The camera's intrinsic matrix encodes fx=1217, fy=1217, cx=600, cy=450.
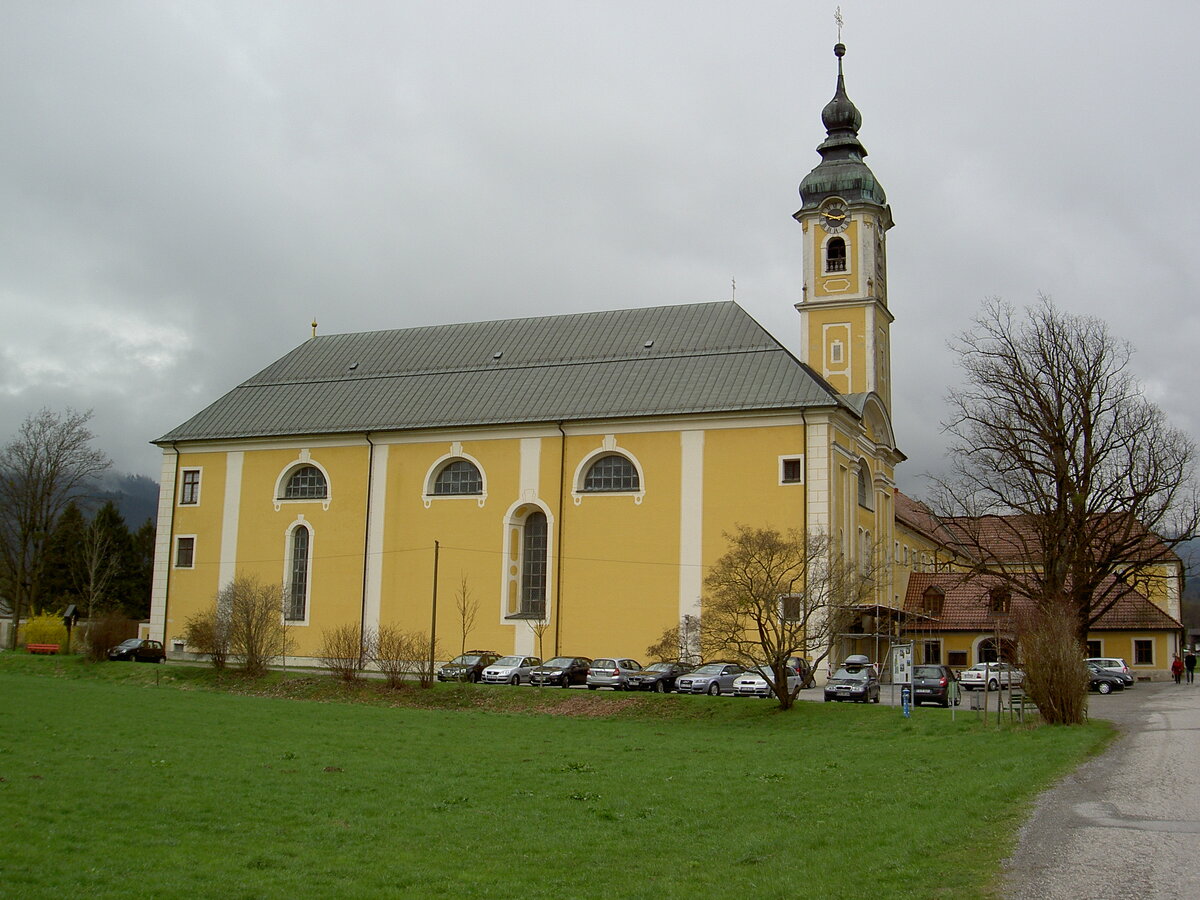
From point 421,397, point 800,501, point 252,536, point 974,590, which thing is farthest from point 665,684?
point 974,590

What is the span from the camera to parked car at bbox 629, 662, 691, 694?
34500 mm

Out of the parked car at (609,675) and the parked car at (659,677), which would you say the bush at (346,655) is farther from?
the parked car at (659,677)

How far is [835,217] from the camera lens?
47.7 m

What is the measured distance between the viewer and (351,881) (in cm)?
984

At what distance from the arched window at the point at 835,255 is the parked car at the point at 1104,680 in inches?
689

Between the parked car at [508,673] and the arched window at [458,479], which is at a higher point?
the arched window at [458,479]

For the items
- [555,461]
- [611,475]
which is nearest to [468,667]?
[555,461]

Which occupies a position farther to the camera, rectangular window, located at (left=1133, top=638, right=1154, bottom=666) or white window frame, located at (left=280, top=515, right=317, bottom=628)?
rectangular window, located at (left=1133, top=638, right=1154, bottom=666)

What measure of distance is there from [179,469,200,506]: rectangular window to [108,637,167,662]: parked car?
610 centimetres

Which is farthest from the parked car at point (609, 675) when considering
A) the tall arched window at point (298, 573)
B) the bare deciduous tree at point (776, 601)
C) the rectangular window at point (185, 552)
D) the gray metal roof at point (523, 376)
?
the rectangular window at point (185, 552)

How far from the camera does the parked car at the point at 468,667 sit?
36531 millimetres

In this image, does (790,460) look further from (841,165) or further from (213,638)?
(213,638)

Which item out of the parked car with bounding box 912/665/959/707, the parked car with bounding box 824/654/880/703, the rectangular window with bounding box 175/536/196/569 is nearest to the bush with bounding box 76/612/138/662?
the rectangular window with bounding box 175/536/196/569

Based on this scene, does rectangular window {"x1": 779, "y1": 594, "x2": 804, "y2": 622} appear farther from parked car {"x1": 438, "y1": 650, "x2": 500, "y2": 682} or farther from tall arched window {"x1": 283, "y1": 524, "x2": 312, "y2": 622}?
tall arched window {"x1": 283, "y1": 524, "x2": 312, "y2": 622}
